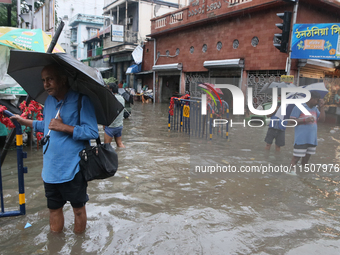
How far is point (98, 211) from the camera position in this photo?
11.8 feet

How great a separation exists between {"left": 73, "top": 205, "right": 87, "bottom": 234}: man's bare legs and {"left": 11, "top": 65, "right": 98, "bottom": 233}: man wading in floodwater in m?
0.18

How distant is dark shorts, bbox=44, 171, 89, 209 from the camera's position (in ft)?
8.43

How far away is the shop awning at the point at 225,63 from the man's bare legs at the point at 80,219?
13554 millimetres

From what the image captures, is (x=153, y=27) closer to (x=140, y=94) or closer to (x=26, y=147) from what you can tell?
(x=140, y=94)

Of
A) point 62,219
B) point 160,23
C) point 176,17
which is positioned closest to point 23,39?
point 62,219

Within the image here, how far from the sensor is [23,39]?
222 inches

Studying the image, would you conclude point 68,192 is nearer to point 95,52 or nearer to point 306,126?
point 306,126

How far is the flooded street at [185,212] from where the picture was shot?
286cm

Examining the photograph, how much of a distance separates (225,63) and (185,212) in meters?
13.4

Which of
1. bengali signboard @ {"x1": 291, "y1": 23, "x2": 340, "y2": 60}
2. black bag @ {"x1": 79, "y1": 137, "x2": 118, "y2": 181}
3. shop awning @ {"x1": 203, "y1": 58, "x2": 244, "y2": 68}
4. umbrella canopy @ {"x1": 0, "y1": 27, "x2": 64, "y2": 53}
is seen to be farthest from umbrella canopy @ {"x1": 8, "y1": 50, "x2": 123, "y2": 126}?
shop awning @ {"x1": 203, "y1": 58, "x2": 244, "y2": 68}

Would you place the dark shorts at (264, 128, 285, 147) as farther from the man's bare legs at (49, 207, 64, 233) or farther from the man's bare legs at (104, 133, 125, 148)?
the man's bare legs at (49, 207, 64, 233)

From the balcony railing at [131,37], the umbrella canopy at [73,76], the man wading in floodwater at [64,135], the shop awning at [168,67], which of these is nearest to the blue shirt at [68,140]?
the man wading in floodwater at [64,135]

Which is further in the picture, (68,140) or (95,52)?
(95,52)

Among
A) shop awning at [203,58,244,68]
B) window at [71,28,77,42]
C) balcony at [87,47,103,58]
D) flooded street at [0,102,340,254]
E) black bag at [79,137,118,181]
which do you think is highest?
window at [71,28,77,42]
